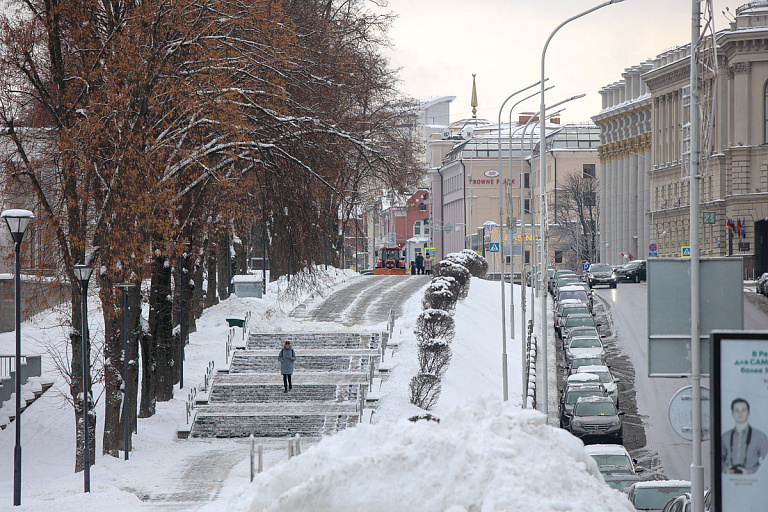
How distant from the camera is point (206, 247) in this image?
3238cm

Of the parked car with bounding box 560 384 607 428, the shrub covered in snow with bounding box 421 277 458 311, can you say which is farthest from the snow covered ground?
the parked car with bounding box 560 384 607 428

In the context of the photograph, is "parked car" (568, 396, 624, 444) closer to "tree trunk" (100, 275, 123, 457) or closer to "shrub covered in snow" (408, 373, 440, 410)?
"shrub covered in snow" (408, 373, 440, 410)

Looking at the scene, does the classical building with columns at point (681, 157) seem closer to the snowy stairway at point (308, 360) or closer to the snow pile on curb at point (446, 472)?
the snowy stairway at point (308, 360)

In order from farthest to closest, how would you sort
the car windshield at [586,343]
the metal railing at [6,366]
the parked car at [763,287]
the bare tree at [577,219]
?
the bare tree at [577,219], the parked car at [763,287], the car windshield at [586,343], the metal railing at [6,366]

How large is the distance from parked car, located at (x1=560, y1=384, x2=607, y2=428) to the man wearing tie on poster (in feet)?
57.9

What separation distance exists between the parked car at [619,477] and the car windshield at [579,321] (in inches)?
837

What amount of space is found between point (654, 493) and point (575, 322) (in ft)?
82.3

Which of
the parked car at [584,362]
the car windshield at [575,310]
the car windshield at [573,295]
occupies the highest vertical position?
the car windshield at [573,295]

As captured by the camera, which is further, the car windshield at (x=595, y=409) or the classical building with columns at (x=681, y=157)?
the classical building with columns at (x=681, y=157)

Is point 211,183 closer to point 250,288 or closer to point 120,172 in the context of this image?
→ point 120,172

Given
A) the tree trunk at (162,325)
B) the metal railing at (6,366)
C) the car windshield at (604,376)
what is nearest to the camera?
the tree trunk at (162,325)

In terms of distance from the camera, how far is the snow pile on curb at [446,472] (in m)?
9.95

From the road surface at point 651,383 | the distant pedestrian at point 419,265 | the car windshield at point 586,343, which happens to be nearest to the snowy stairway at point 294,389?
the car windshield at point 586,343

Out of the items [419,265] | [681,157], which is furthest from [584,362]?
[419,265]
